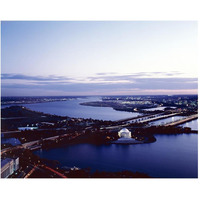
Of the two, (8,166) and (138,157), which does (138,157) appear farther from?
(8,166)

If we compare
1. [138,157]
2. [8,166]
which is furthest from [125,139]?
[8,166]

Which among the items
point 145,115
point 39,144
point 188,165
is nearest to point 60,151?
point 39,144

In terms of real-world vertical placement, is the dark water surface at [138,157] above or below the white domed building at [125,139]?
below

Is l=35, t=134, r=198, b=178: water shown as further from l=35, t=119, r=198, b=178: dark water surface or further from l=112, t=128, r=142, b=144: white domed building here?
l=112, t=128, r=142, b=144: white domed building

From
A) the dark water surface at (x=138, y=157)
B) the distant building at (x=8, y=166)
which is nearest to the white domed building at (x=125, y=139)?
the dark water surface at (x=138, y=157)

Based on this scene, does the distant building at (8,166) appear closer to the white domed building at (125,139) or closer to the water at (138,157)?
the water at (138,157)

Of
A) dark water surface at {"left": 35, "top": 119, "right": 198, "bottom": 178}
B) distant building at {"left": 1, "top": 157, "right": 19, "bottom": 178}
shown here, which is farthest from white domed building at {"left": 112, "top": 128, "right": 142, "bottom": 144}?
distant building at {"left": 1, "top": 157, "right": 19, "bottom": 178}
